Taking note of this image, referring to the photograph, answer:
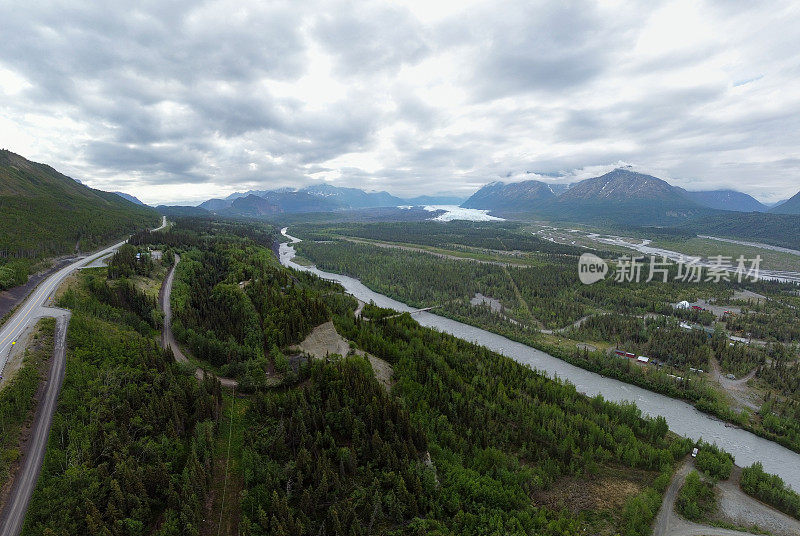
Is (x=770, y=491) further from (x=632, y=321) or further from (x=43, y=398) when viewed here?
(x=43, y=398)

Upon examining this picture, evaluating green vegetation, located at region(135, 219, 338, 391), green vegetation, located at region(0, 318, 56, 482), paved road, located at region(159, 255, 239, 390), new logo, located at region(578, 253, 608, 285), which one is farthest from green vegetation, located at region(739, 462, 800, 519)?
new logo, located at region(578, 253, 608, 285)

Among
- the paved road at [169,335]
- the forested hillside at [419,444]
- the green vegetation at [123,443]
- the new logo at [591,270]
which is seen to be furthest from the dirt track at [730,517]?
the new logo at [591,270]

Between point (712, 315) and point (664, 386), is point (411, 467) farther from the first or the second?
point (712, 315)

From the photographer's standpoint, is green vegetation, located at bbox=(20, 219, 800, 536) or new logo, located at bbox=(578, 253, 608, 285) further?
new logo, located at bbox=(578, 253, 608, 285)

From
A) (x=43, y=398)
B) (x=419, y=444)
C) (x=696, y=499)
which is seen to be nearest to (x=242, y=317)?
(x=43, y=398)

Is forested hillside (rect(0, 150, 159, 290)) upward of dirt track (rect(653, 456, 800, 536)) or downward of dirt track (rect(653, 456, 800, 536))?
upward

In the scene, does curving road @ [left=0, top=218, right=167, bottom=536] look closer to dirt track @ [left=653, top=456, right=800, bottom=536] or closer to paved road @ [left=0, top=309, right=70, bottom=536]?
paved road @ [left=0, top=309, right=70, bottom=536]

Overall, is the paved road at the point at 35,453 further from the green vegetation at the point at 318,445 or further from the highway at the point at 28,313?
the highway at the point at 28,313
